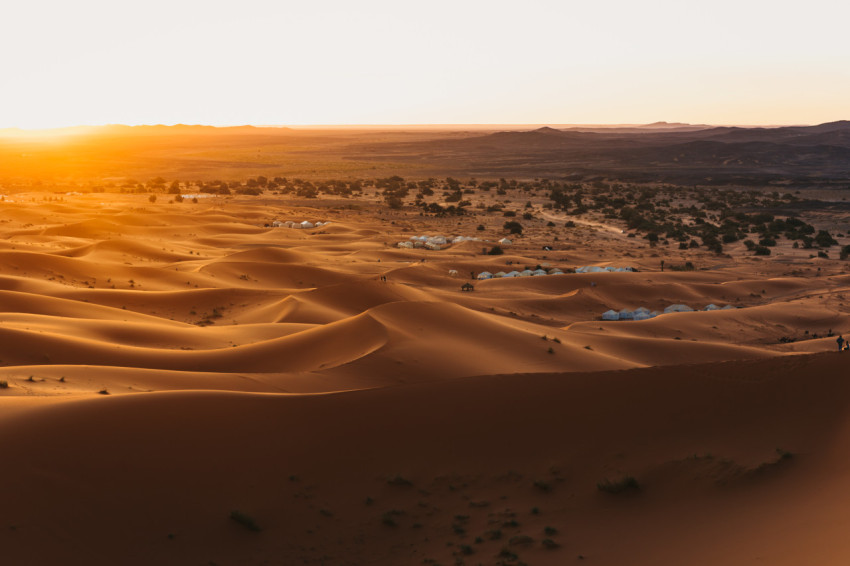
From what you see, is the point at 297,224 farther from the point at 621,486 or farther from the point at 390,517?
the point at 621,486

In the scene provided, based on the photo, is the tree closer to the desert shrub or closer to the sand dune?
the desert shrub

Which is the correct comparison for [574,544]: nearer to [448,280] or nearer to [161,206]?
[448,280]

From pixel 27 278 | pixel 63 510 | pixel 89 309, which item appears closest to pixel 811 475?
pixel 63 510

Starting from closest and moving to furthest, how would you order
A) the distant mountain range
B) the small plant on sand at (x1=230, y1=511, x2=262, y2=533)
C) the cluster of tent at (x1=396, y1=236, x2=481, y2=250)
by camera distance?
the small plant on sand at (x1=230, y1=511, x2=262, y2=533), the cluster of tent at (x1=396, y1=236, x2=481, y2=250), the distant mountain range

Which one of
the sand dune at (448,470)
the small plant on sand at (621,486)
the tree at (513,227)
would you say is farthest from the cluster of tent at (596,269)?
the small plant on sand at (621,486)

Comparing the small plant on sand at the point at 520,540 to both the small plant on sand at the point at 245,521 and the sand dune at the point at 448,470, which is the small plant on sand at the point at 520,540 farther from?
the small plant on sand at the point at 245,521

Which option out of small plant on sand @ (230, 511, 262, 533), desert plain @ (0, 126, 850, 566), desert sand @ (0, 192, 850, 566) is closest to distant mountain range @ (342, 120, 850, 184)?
desert plain @ (0, 126, 850, 566)

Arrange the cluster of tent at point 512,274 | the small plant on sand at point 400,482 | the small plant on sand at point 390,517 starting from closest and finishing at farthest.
Result: 1. the small plant on sand at point 390,517
2. the small plant on sand at point 400,482
3. the cluster of tent at point 512,274
